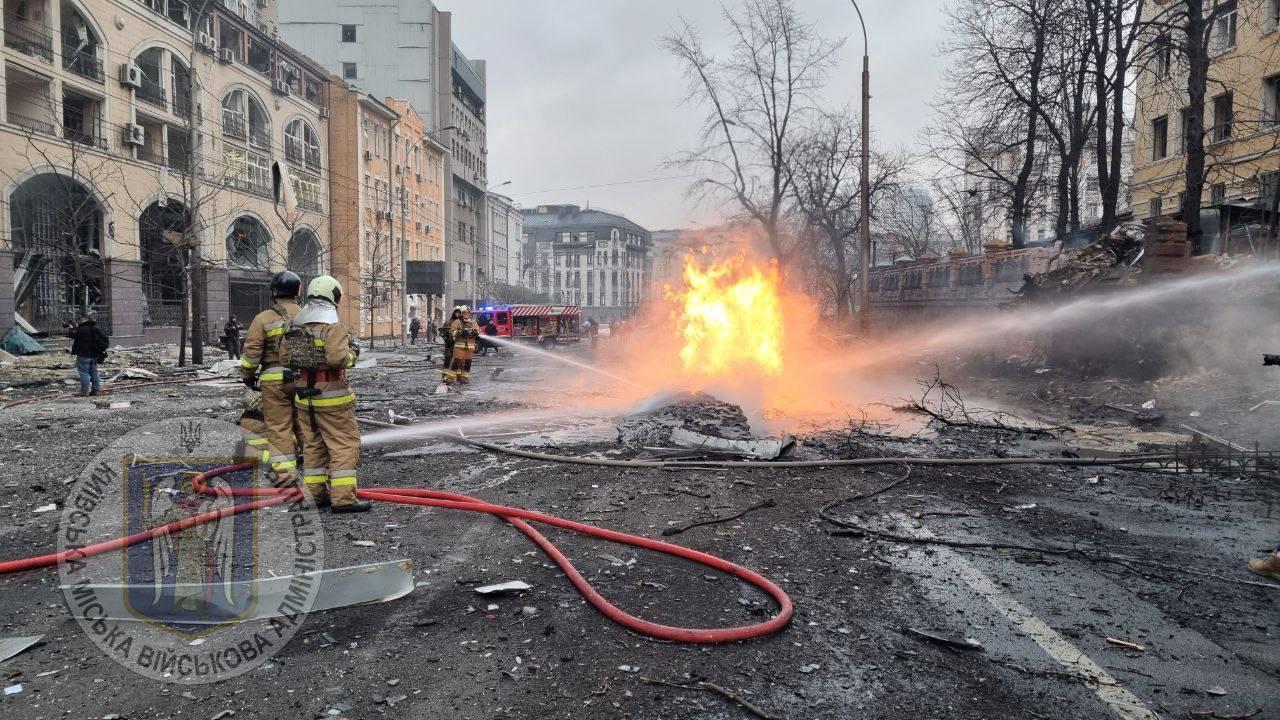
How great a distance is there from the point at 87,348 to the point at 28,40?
1624 centimetres

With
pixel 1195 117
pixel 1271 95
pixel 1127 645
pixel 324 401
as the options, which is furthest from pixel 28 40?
pixel 1271 95

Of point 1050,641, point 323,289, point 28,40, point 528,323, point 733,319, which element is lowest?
point 1050,641

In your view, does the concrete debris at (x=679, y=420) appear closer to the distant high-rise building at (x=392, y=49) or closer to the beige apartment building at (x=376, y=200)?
the beige apartment building at (x=376, y=200)

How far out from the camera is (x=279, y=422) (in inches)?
225

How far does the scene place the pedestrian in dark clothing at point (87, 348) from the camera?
12.8 m

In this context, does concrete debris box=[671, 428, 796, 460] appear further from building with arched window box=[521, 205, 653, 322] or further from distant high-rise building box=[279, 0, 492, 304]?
building with arched window box=[521, 205, 653, 322]

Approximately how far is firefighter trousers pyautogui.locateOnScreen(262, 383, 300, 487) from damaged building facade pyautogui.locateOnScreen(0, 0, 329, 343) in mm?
15658

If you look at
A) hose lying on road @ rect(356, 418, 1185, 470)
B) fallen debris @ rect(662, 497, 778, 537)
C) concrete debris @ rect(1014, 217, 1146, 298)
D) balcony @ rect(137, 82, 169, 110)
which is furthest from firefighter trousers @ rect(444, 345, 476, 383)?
balcony @ rect(137, 82, 169, 110)

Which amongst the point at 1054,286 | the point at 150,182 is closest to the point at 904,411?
the point at 1054,286

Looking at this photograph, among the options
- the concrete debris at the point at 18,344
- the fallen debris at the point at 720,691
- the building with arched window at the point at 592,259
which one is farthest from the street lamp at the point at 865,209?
the building with arched window at the point at 592,259

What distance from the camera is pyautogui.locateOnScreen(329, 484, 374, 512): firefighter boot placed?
5.59 m

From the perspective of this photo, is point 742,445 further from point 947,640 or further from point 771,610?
point 947,640

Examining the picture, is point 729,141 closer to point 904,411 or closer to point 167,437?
point 904,411

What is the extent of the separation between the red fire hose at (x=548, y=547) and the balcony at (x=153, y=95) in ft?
90.1
